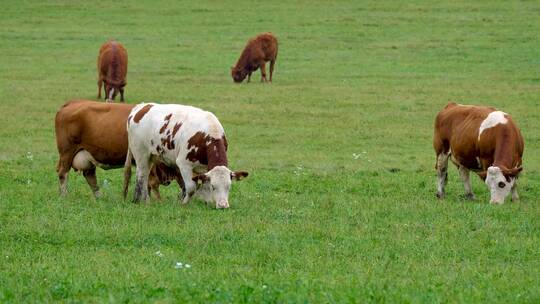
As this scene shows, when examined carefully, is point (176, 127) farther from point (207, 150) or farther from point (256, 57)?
point (256, 57)

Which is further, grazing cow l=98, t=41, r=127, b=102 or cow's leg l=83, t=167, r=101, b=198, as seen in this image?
grazing cow l=98, t=41, r=127, b=102

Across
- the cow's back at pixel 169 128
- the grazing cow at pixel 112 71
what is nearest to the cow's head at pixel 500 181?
the cow's back at pixel 169 128

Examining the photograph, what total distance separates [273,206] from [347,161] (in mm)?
7148

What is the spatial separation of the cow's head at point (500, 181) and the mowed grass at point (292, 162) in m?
0.48

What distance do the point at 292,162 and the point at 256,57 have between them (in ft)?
50.6

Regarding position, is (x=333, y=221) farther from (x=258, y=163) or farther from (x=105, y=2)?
(x=105, y=2)

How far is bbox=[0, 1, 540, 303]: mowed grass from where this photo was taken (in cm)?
980

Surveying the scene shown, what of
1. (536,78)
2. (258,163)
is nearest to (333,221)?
(258,163)

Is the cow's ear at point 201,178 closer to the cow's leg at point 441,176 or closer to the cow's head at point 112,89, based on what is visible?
the cow's leg at point 441,176

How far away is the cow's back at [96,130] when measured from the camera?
15.7m

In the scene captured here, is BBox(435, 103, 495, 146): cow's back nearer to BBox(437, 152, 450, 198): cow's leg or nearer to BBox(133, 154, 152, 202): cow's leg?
BBox(437, 152, 450, 198): cow's leg

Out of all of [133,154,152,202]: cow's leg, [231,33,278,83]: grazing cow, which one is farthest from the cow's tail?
[231,33,278,83]: grazing cow

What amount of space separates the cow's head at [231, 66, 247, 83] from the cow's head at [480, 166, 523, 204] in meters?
20.5

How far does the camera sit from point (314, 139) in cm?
2438
